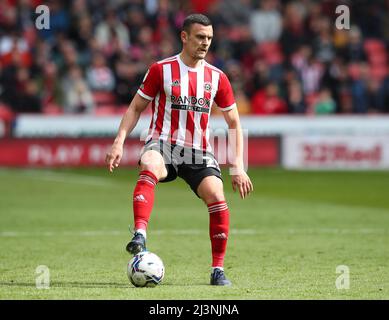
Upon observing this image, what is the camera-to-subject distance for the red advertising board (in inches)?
875

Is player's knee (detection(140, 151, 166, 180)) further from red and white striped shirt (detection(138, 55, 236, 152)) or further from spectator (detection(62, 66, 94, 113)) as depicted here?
spectator (detection(62, 66, 94, 113))

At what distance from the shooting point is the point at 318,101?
2434 centimetres

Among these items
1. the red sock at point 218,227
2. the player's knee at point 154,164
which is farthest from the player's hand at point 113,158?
the red sock at point 218,227

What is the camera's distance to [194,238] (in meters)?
11.6

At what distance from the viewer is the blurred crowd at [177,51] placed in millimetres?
23672

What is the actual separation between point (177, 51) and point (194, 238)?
534 inches

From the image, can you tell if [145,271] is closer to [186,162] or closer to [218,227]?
[218,227]

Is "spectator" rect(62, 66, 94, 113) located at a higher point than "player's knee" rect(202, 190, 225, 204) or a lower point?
higher

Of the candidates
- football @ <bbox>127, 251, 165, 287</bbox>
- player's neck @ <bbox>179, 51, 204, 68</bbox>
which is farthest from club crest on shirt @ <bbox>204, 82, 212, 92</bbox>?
football @ <bbox>127, 251, 165, 287</bbox>

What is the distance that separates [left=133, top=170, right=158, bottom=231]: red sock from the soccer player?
0.11 ft
